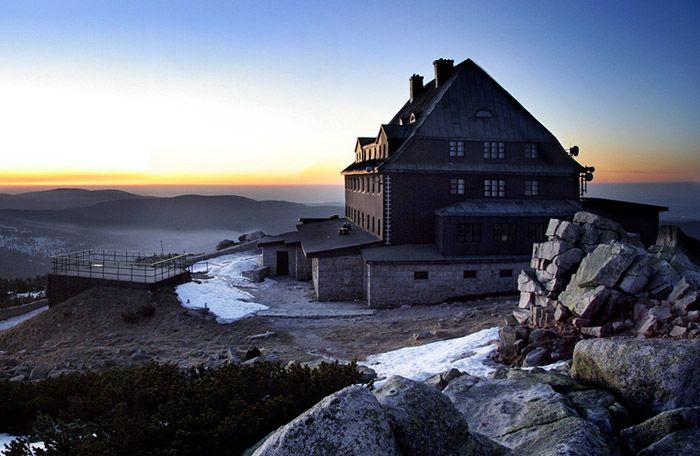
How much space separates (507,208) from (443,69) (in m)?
13.7

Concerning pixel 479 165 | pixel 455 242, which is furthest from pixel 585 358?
pixel 479 165

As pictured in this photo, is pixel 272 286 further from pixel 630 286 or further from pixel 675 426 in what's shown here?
pixel 675 426

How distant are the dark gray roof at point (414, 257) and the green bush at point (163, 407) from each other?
62.5 ft

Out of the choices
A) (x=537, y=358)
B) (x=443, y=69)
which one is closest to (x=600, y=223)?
(x=537, y=358)

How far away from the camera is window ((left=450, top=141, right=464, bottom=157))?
114ft

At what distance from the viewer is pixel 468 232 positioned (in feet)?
106

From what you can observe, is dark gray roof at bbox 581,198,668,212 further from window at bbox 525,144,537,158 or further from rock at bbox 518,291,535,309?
rock at bbox 518,291,535,309

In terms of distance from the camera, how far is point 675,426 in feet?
25.8

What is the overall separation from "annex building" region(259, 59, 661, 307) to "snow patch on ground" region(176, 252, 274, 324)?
4.90 meters

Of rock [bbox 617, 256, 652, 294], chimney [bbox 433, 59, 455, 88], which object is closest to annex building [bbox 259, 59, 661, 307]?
chimney [bbox 433, 59, 455, 88]

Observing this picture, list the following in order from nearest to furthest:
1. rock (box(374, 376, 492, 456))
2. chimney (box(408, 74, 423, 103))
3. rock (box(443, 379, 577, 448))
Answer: rock (box(374, 376, 492, 456)), rock (box(443, 379, 577, 448)), chimney (box(408, 74, 423, 103))

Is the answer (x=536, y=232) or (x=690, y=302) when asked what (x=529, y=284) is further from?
(x=536, y=232)

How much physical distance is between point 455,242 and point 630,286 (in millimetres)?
16185

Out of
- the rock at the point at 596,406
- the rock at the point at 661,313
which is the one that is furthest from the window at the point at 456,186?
the rock at the point at 596,406
